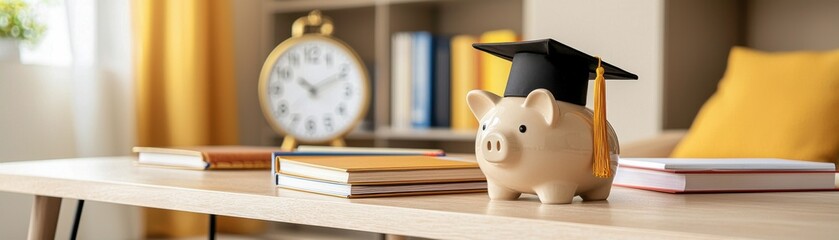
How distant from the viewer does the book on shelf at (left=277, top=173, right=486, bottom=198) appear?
37.4 inches

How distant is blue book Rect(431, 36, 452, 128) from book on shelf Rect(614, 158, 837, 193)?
192 cm

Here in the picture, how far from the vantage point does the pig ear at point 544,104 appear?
0.85 metres

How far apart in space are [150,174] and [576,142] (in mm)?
694

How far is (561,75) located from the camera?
0.89 m

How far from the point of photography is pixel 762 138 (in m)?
2.09

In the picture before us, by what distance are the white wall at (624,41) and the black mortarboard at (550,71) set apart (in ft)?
5.38

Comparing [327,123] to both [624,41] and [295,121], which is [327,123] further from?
[624,41]

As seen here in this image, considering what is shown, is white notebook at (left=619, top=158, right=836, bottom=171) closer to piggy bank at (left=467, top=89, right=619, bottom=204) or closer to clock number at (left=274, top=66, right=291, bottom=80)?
piggy bank at (left=467, top=89, right=619, bottom=204)

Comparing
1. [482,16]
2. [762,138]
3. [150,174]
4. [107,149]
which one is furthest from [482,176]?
[482,16]

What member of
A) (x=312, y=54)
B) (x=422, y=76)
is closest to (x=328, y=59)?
(x=312, y=54)

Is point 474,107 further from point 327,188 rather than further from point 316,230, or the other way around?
point 316,230

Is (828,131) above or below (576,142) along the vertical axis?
below

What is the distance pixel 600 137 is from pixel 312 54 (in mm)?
2283

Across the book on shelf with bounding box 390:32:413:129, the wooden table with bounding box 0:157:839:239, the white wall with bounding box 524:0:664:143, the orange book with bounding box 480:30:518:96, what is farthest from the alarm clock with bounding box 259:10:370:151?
the wooden table with bounding box 0:157:839:239
